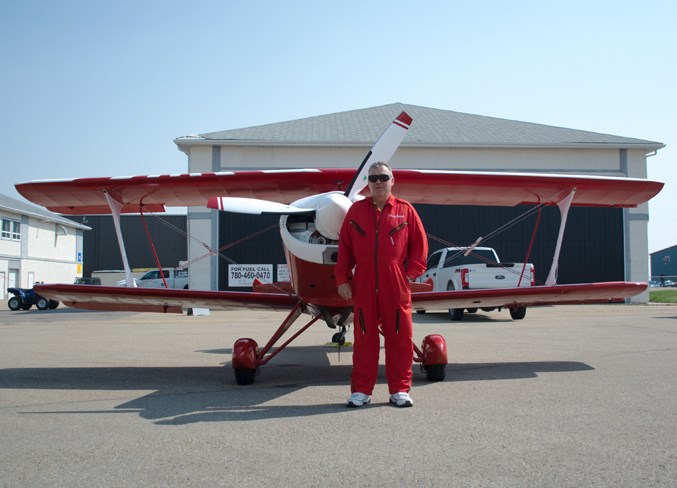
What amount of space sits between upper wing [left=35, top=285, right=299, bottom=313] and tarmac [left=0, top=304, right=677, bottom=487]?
80 cm

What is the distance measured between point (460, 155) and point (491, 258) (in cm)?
698

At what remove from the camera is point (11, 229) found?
3888 cm

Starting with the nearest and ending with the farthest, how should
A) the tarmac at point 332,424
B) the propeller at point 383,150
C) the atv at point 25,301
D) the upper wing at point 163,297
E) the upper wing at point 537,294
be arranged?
the tarmac at point 332,424, the propeller at point 383,150, the upper wing at point 537,294, the upper wing at point 163,297, the atv at point 25,301

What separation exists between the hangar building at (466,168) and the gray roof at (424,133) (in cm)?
5

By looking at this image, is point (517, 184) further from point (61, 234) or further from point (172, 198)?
point (61, 234)

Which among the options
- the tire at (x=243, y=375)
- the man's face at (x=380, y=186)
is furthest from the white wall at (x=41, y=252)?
the man's face at (x=380, y=186)

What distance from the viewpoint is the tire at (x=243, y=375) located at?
19.6ft

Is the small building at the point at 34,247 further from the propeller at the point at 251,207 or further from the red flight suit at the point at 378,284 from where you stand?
the red flight suit at the point at 378,284

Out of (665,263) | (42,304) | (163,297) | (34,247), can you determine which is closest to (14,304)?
(42,304)

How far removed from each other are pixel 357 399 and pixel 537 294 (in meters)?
2.96

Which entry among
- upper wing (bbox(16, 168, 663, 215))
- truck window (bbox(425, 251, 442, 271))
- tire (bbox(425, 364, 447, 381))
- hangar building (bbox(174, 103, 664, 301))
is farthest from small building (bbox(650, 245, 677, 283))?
tire (bbox(425, 364, 447, 381))

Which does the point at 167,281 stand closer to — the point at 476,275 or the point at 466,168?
the point at 466,168

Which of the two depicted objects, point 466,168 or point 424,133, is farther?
point 424,133

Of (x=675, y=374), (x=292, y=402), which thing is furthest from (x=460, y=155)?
(x=292, y=402)
